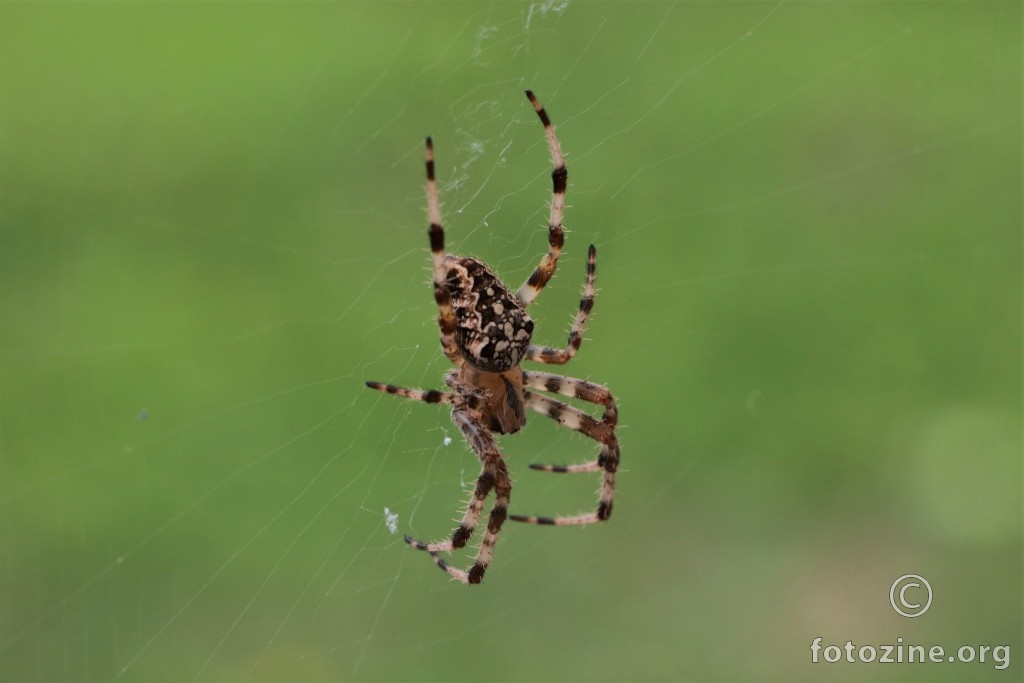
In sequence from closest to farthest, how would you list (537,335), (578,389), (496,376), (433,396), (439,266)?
(439,266)
(433,396)
(496,376)
(578,389)
(537,335)

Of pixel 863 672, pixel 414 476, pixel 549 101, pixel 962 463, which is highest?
pixel 549 101

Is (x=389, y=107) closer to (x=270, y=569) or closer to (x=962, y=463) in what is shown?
(x=270, y=569)

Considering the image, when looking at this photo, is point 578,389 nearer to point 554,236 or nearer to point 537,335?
point 554,236

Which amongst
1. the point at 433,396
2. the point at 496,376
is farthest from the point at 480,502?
the point at 433,396

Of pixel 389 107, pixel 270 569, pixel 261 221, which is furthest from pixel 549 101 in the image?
pixel 270 569

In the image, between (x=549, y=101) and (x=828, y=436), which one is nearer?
(x=549, y=101)

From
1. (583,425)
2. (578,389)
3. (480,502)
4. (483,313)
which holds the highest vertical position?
(483,313)

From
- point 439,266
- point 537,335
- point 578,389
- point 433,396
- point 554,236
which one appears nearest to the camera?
point 439,266
